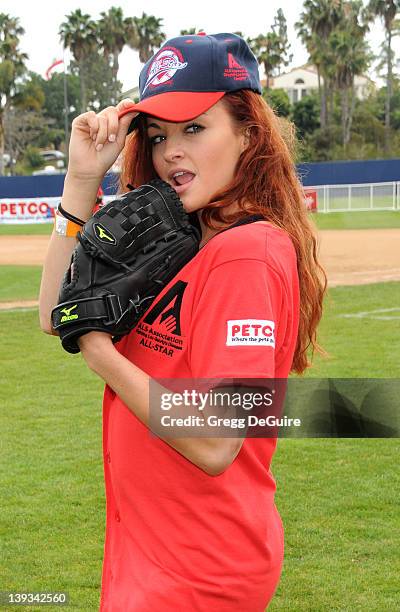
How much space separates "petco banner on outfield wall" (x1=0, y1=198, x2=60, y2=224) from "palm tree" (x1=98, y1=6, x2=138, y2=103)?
31.7 m

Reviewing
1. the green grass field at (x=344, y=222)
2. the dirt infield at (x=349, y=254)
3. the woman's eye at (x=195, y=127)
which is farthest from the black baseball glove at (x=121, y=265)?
the green grass field at (x=344, y=222)

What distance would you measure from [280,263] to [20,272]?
62.0 ft

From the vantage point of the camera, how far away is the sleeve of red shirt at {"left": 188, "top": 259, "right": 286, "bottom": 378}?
5.94 feet

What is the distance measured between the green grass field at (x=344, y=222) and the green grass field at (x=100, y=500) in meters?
22.0

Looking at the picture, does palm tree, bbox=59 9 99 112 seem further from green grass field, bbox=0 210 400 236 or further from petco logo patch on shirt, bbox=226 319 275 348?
petco logo patch on shirt, bbox=226 319 275 348

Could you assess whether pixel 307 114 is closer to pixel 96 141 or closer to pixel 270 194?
pixel 96 141

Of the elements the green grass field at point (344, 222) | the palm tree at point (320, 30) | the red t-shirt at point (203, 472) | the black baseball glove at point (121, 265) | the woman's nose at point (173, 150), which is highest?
the palm tree at point (320, 30)

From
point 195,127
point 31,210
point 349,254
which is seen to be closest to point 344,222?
point 349,254

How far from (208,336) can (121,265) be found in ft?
0.81

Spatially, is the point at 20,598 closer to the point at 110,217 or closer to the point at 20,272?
→ the point at 110,217

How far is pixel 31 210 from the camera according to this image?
1442 inches

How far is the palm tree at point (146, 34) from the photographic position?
67.8m

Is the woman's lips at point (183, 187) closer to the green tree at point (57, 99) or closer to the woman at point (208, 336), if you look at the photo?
the woman at point (208, 336)

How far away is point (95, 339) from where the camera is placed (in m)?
1.91
